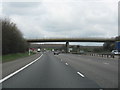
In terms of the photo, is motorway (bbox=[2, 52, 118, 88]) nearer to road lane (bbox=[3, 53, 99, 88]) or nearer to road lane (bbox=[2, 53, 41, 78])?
road lane (bbox=[3, 53, 99, 88])

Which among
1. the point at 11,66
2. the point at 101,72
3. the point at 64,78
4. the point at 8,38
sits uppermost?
the point at 8,38

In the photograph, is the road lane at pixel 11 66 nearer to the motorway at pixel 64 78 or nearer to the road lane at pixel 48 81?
the motorway at pixel 64 78

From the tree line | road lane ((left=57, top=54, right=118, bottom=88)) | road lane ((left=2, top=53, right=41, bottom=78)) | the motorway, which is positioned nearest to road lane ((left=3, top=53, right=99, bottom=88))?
the motorway

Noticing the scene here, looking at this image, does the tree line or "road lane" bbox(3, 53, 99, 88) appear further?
the tree line

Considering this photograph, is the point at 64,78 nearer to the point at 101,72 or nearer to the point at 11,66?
the point at 101,72

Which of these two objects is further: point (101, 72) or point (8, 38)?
point (8, 38)

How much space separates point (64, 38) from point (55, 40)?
410 cm

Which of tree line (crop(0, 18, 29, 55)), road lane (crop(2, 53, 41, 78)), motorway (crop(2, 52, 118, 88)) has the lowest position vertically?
road lane (crop(2, 53, 41, 78))

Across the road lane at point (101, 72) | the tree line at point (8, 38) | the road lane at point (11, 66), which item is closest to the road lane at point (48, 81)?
the road lane at point (101, 72)

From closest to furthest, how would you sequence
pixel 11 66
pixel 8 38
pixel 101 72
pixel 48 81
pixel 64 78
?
1. pixel 48 81
2. pixel 64 78
3. pixel 101 72
4. pixel 11 66
5. pixel 8 38

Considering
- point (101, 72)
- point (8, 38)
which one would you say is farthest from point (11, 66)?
point (8, 38)

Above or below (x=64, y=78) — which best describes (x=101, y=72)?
below

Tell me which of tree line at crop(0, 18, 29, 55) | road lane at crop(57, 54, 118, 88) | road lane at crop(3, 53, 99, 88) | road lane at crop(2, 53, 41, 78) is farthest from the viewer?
tree line at crop(0, 18, 29, 55)

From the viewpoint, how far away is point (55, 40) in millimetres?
125000
